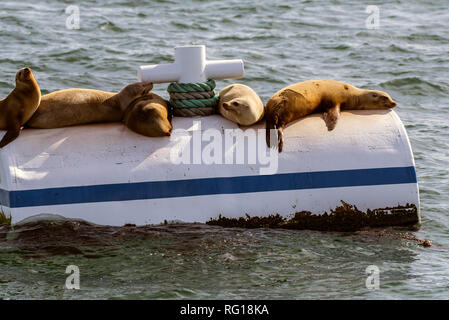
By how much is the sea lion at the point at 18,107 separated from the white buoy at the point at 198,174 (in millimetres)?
92

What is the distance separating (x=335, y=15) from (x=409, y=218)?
34.1ft

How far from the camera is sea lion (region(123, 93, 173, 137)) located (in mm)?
6145

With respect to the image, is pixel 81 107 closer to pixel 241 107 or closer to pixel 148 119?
pixel 148 119

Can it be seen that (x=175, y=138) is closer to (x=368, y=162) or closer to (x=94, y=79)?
(x=368, y=162)

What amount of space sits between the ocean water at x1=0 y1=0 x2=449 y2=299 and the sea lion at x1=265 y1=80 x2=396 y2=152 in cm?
93

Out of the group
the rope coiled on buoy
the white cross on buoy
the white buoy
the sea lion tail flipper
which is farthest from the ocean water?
the white cross on buoy

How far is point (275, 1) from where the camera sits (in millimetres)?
16719

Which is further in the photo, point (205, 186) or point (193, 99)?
point (193, 99)

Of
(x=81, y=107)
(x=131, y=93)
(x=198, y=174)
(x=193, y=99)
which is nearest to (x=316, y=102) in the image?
(x=193, y=99)

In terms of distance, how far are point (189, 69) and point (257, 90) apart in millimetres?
5029

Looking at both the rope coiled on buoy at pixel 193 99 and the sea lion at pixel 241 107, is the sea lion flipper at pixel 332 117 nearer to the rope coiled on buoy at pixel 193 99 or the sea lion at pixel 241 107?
the sea lion at pixel 241 107

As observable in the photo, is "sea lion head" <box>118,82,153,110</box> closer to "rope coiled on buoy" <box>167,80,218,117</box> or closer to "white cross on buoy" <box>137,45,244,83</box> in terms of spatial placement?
"white cross on buoy" <box>137,45,244,83</box>

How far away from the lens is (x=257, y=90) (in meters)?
11.4

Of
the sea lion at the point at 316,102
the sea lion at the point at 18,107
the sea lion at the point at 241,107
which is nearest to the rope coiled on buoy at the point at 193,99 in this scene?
the sea lion at the point at 241,107
